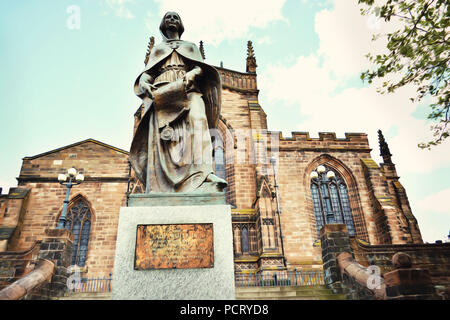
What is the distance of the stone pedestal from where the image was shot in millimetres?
2959

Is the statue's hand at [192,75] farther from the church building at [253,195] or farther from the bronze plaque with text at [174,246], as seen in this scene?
the church building at [253,195]

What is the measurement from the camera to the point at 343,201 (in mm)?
18266

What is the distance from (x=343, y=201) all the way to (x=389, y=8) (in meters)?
12.3

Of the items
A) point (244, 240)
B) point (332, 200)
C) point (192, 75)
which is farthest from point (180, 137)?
point (332, 200)

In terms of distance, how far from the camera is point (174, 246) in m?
3.14

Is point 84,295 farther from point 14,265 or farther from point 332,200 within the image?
point 332,200

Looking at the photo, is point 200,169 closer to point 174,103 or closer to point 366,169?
point 174,103

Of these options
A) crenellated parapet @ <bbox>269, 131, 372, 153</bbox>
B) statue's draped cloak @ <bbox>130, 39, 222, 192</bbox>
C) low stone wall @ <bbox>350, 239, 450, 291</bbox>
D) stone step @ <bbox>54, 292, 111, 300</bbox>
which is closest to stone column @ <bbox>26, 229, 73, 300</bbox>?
stone step @ <bbox>54, 292, 111, 300</bbox>

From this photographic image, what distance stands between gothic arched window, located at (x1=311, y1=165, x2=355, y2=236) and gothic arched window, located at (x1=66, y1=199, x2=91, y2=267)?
12.5 m

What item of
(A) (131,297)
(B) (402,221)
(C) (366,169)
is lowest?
(A) (131,297)

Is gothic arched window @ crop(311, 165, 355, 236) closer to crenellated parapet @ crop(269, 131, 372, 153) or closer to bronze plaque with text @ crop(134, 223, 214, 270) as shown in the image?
crenellated parapet @ crop(269, 131, 372, 153)

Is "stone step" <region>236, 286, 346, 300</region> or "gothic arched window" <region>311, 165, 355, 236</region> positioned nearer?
"stone step" <region>236, 286, 346, 300</region>

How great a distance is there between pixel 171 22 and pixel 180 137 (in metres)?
1.95
